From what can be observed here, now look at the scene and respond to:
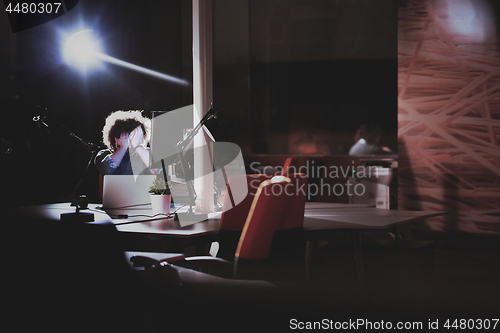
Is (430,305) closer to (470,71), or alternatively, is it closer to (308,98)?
(470,71)

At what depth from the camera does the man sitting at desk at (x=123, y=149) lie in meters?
3.00

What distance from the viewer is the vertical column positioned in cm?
253

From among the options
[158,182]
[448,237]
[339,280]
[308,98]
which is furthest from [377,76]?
[158,182]

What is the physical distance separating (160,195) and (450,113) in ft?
12.9

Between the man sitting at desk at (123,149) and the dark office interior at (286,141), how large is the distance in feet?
1.01

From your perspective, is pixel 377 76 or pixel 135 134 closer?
pixel 135 134

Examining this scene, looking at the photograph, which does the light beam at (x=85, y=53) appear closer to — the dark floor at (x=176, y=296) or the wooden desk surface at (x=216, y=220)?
the wooden desk surface at (x=216, y=220)

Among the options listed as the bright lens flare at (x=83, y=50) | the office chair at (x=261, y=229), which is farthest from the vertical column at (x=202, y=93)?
the bright lens flare at (x=83, y=50)

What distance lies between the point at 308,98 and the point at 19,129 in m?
4.53

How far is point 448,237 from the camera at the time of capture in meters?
4.90

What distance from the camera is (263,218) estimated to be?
1586mm

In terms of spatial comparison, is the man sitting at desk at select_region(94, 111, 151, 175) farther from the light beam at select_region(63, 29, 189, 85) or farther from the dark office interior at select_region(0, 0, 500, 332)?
the light beam at select_region(63, 29, 189, 85)

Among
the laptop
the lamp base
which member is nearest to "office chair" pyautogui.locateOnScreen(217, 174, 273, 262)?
the lamp base

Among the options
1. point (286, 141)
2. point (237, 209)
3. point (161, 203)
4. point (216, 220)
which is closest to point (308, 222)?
point (237, 209)
